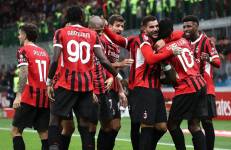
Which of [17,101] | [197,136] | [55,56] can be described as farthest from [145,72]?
[17,101]

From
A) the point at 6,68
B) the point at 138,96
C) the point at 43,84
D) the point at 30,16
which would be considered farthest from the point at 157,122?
the point at 30,16

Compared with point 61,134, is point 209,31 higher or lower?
higher

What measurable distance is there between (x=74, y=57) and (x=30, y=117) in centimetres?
158

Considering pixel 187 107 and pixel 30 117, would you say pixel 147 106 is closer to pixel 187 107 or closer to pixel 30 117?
pixel 187 107

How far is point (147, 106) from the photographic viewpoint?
8.94 meters

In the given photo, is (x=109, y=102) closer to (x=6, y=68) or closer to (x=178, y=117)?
(x=178, y=117)

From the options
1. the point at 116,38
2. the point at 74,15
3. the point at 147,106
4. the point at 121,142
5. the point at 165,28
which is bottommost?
the point at 121,142

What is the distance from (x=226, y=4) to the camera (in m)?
19.9

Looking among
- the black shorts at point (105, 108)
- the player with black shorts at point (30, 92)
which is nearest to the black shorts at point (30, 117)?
the player with black shorts at point (30, 92)

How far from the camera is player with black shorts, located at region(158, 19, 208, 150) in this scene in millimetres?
9344

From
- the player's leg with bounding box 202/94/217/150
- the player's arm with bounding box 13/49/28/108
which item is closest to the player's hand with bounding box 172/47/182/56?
the player's leg with bounding box 202/94/217/150

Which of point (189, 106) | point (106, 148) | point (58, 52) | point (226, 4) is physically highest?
point (226, 4)

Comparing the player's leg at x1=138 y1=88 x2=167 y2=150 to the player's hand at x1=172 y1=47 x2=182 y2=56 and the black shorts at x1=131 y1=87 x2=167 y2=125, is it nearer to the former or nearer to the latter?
the black shorts at x1=131 y1=87 x2=167 y2=125

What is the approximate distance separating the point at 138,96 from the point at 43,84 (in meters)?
1.39
